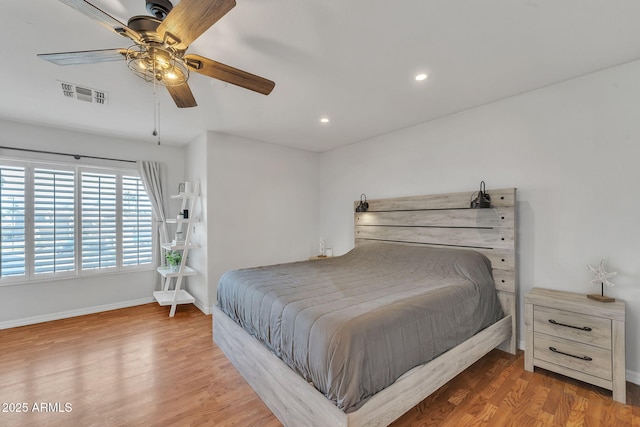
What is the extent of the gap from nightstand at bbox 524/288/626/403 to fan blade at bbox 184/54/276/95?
2.83 m

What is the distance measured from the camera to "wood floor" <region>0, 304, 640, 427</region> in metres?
1.85

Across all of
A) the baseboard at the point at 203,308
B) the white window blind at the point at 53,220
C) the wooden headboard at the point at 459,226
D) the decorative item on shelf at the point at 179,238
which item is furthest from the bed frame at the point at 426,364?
the white window blind at the point at 53,220

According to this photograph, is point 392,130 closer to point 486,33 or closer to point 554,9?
point 486,33

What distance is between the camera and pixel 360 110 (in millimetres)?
3172

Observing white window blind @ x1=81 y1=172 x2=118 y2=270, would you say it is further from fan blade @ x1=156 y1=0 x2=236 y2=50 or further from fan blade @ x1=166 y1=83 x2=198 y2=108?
fan blade @ x1=156 y1=0 x2=236 y2=50

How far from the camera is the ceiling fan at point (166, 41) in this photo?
1.27 m

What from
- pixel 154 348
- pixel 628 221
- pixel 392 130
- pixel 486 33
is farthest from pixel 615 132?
pixel 154 348

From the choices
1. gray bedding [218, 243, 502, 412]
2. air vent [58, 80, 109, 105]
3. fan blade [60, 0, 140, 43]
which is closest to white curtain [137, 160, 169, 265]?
air vent [58, 80, 109, 105]

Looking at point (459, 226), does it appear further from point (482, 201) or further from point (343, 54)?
point (343, 54)

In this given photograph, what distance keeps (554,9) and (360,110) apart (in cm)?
179

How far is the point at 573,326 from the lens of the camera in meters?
2.19

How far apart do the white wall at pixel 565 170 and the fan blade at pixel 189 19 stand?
2.85 m

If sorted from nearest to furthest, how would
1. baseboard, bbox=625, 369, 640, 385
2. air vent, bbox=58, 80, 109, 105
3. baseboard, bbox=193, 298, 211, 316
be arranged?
baseboard, bbox=625, 369, 640, 385
air vent, bbox=58, 80, 109, 105
baseboard, bbox=193, 298, 211, 316

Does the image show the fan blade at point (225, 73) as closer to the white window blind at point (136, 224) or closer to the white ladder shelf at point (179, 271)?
the white ladder shelf at point (179, 271)
